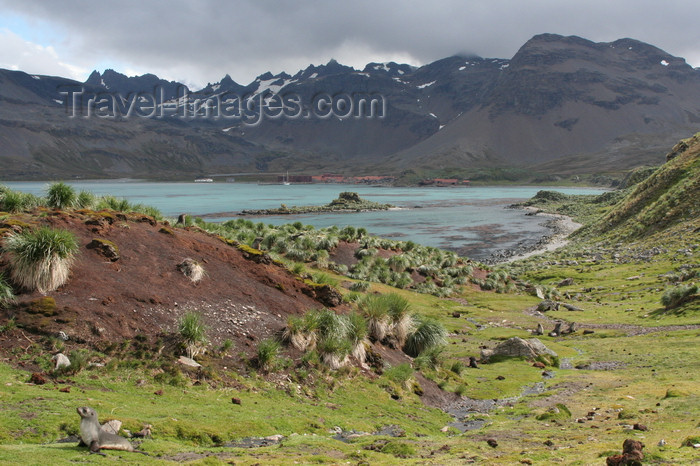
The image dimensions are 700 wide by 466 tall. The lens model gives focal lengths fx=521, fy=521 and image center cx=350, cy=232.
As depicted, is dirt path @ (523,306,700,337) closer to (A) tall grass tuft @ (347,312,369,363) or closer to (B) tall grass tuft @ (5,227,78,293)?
(A) tall grass tuft @ (347,312,369,363)

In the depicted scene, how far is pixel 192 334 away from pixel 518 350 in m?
14.5

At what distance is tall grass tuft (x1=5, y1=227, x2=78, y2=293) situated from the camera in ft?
44.2

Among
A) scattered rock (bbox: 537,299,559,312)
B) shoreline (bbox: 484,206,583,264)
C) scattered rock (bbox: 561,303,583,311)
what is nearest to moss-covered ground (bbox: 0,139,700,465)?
scattered rock (bbox: 537,299,559,312)

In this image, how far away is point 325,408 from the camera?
547 inches

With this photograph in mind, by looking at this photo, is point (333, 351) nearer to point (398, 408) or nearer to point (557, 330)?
point (398, 408)

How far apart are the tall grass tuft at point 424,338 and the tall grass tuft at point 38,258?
489 inches

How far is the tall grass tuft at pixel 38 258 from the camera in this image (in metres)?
13.5

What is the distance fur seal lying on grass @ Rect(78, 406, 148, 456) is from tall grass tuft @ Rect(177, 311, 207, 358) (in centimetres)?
515

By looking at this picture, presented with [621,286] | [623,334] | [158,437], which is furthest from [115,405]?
[621,286]

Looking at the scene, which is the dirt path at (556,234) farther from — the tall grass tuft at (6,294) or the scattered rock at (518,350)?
the tall grass tuft at (6,294)

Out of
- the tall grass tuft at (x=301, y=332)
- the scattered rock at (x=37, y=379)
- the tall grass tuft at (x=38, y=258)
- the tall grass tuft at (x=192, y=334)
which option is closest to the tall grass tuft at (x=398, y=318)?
the tall grass tuft at (x=301, y=332)

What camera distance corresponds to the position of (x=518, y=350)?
887 inches

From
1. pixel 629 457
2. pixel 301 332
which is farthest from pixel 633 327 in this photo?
pixel 629 457

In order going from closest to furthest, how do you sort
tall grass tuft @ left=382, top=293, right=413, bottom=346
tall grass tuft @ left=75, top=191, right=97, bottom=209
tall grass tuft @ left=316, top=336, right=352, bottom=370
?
tall grass tuft @ left=316, top=336, right=352, bottom=370 < tall grass tuft @ left=75, top=191, right=97, bottom=209 < tall grass tuft @ left=382, top=293, right=413, bottom=346
